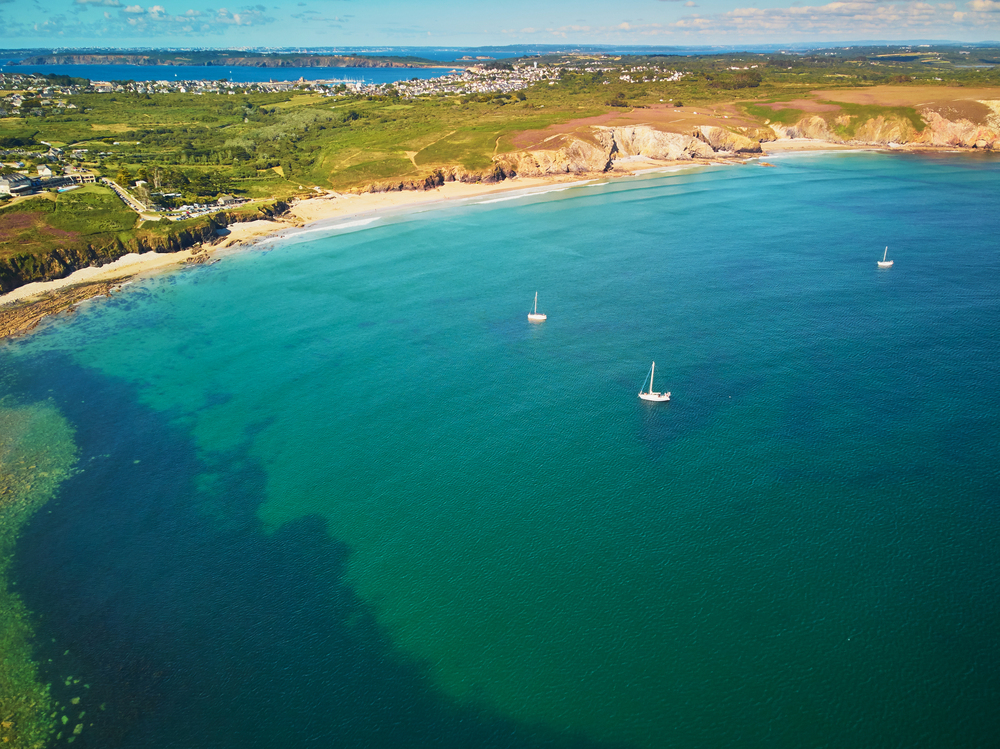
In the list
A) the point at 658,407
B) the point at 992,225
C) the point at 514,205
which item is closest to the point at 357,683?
the point at 658,407

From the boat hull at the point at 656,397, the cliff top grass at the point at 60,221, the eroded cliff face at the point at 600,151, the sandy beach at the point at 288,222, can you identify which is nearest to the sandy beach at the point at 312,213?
the sandy beach at the point at 288,222

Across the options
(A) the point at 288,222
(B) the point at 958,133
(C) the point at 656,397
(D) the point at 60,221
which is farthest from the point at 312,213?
(B) the point at 958,133

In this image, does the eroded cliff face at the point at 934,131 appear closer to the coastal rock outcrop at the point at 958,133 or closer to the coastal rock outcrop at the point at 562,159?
the coastal rock outcrop at the point at 958,133

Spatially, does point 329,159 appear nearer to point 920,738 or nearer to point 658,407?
point 658,407

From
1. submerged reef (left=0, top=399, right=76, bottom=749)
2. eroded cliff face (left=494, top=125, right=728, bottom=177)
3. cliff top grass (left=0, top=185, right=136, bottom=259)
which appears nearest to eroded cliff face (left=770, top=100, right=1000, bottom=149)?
eroded cliff face (left=494, top=125, right=728, bottom=177)

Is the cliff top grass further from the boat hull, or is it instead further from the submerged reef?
the boat hull

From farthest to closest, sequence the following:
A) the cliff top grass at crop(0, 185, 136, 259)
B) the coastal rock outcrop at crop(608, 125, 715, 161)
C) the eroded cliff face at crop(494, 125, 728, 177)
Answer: the coastal rock outcrop at crop(608, 125, 715, 161)
the eroded cliff face at crop(494, 125, 728, 177)
the cliff top grass at crop(0, 185, 136, 259)
